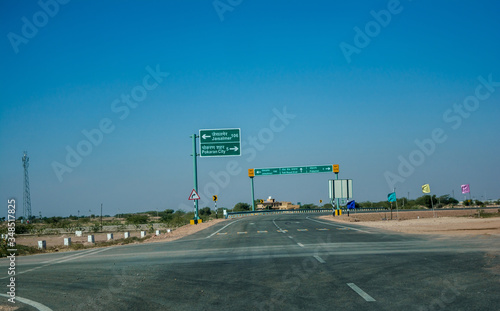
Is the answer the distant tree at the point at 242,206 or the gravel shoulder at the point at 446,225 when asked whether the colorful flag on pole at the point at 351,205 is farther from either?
the distant tree at the point at 242,206

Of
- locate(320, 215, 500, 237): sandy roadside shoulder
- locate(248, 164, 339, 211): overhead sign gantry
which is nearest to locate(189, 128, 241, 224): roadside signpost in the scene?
locate(320, 215, 500, 237): sandy roadside shoulder

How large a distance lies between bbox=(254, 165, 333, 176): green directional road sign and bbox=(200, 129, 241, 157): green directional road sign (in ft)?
104

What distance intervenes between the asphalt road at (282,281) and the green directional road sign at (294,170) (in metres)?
56.2

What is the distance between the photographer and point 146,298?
816 centimetres

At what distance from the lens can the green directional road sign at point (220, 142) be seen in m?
41.2

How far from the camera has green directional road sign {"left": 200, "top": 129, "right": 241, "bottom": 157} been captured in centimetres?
4125

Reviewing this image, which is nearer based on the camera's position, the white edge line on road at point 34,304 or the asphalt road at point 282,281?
the asphalt road at point 282,281

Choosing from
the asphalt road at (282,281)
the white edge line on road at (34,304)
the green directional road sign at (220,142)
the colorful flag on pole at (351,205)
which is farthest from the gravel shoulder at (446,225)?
the white edge line on road at (34,304)

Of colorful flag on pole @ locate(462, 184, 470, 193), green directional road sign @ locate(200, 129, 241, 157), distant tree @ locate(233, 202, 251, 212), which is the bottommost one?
distant tree @ locate(233, 202, 251, 212)

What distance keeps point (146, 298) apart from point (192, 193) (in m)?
29.5

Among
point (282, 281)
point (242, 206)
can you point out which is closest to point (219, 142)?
point (282, 281)

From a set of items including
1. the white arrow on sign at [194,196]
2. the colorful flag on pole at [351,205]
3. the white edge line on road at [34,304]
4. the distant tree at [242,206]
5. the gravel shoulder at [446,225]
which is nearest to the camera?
the white edge line on road at [34,304]

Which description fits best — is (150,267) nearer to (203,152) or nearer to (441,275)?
(441,275)

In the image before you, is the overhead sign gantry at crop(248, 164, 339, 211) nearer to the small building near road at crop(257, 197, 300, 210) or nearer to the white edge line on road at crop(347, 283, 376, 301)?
the small building near road at crop(257, 197, 300, 210)
